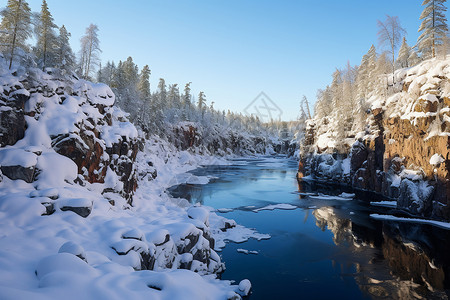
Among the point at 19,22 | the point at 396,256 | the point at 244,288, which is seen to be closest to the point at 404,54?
the point at 396,256

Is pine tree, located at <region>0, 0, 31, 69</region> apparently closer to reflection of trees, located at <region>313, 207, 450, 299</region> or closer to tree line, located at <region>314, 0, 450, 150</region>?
reflection of trees, located at <region>313, 207, 450, 299</region>

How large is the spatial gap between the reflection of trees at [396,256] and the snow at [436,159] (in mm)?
6064

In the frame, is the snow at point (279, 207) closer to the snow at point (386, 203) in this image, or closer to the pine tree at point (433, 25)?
the snow at point (386, 203)

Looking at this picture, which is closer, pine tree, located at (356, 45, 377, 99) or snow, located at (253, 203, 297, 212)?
snow, located at (253, 203, 297, 212)

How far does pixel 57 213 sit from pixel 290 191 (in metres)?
30.0

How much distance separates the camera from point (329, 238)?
17375 millimetres

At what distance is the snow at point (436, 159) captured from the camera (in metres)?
21.3

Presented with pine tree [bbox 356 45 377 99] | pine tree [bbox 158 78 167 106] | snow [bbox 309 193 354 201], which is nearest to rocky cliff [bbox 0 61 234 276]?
snow [bbox 309 193 354 201]

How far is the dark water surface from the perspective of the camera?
11.0 m

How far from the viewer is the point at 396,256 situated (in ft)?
48.0

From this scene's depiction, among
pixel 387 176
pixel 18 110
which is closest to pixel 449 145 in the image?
pixel 387 176

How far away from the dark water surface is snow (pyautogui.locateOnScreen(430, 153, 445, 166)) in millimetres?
5970

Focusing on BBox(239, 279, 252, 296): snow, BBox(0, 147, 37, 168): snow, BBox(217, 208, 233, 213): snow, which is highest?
BBox(0, 147, 37, 168): snow

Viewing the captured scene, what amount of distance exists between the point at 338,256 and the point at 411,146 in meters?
18.6
